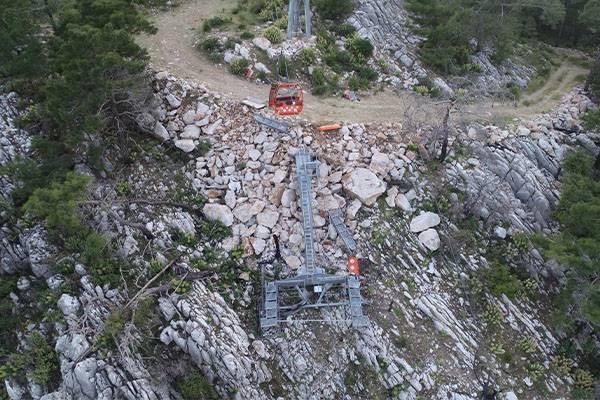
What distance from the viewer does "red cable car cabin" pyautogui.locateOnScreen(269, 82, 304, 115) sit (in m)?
26.1

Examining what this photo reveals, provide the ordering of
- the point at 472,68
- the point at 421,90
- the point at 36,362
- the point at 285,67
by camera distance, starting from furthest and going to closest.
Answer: the point at 472,68
the point at 421,90
the point at 285,67
the point at 36,362

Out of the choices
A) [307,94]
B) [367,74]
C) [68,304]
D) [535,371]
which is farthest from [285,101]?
[535,371]

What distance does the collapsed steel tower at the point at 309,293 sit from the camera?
20633 mm

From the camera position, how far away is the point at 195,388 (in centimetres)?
1828

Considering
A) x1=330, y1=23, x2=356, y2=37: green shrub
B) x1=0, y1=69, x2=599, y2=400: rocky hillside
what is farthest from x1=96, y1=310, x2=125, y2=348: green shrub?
x1=330, y1=23, x2=356, y2=37: green shrub

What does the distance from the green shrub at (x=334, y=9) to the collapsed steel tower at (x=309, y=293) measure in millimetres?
19263

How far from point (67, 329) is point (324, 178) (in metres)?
14.2

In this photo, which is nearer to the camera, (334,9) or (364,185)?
(364,185)

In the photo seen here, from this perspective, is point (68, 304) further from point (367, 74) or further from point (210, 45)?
point (367, 74)

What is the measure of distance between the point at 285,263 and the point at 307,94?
1224 centimetres

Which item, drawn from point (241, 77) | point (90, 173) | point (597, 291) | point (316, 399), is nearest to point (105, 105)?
point (90, 173)

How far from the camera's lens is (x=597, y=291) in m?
20.0

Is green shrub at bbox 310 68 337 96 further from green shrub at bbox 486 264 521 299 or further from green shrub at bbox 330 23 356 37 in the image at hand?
green shrub at bbox 486 264 521 299

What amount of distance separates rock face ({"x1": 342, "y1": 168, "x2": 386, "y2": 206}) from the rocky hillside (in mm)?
78
